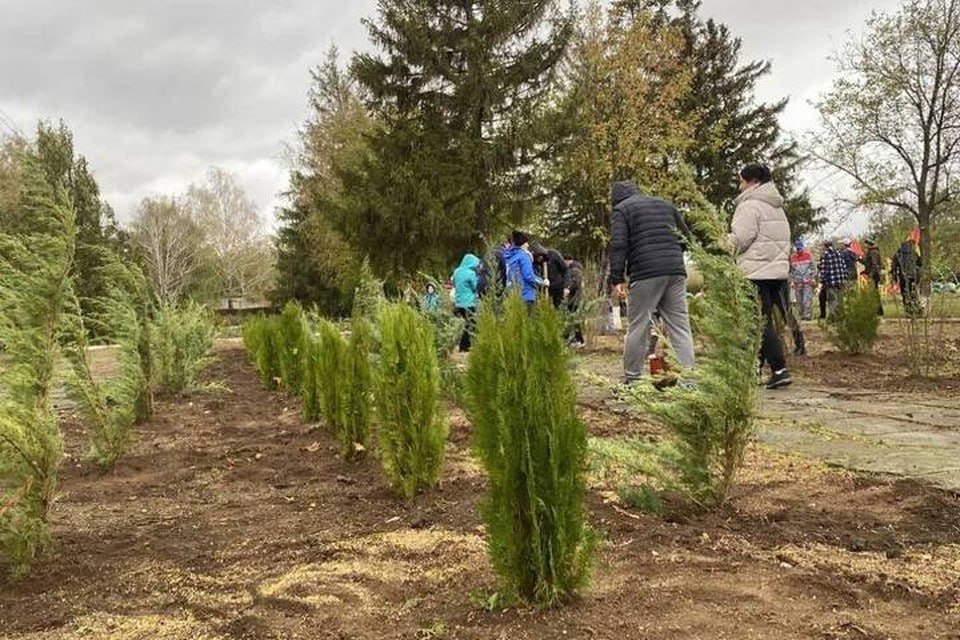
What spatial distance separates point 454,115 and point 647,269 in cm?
1726

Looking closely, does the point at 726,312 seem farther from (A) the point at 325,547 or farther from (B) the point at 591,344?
(B) the point at 591,344

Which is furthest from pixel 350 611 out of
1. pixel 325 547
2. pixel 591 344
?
pixel 591 344

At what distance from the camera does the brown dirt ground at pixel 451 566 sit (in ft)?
6.64

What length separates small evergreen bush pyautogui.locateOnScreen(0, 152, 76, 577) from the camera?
2.73m

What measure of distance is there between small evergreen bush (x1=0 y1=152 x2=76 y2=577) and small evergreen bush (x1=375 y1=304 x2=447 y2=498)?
1300mm

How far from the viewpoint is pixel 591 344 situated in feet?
38.4

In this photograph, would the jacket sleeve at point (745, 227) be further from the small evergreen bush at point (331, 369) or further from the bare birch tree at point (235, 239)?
the bare birch tree at point (235, 239)

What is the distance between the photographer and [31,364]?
3262mm

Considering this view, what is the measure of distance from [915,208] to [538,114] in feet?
32.9

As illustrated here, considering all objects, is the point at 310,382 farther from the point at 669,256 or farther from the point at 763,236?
the point at 763,236

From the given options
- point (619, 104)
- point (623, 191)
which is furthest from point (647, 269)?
point (619, 104)

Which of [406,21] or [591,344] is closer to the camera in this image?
[591,344]

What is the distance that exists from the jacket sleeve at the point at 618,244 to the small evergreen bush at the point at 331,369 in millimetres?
2176

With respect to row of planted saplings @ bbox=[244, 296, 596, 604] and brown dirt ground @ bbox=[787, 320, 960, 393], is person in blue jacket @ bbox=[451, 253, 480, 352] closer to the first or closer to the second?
brown dirt ground @ bbox=[787, 320, 960, 393]
